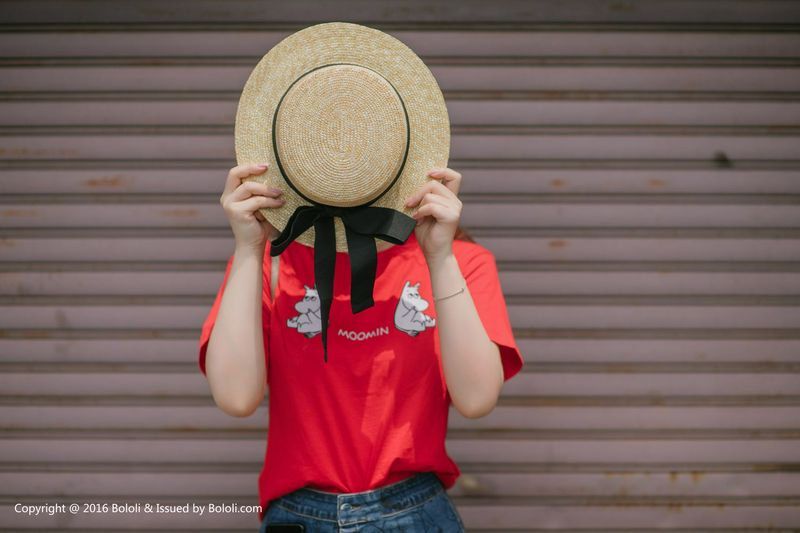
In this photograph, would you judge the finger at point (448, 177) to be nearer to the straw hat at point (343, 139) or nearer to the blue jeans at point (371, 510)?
the straw hat at point (343, 139)

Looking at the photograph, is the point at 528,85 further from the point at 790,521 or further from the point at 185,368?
the point at 790,521

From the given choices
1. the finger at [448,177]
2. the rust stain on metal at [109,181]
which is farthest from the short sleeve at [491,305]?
the rust stain on metal at [109,181]

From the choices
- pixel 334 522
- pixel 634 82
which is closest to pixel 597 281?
pixel 634 82

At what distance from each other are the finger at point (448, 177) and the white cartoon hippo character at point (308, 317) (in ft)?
1.69

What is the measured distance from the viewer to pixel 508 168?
3.28m

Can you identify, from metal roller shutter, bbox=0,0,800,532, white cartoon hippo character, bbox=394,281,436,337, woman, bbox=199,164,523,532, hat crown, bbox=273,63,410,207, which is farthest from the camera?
metal roller shutter, bbox=0,0,800,532

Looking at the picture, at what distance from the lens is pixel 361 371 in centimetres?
197

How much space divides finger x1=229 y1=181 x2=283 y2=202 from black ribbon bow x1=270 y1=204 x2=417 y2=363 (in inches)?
3.3

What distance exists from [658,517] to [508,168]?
1930 millimetres

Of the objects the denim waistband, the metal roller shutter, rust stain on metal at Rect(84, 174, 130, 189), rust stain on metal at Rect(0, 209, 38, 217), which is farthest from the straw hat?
rust stain on metal at Rect(0, 209, 38, 217)

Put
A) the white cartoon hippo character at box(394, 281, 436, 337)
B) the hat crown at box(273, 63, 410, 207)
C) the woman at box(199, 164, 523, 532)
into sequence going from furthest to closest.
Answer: the white cartoon hippo character at box(394, 281, 436, 337) → the woman at box(199, 164, 523, 532) → the hat crown at box(273, 63, 410, 207)

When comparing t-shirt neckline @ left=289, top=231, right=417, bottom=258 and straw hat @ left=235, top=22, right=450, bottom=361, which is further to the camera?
t-shirt neckline @ left=289, top=231, right=417, bottom=258

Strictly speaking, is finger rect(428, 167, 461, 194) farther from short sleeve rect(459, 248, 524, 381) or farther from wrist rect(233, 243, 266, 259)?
wrist rect(233, 243, 266, 259)

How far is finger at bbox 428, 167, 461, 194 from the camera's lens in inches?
73.6
